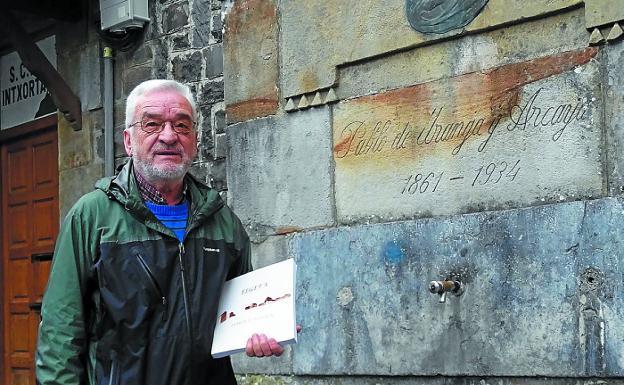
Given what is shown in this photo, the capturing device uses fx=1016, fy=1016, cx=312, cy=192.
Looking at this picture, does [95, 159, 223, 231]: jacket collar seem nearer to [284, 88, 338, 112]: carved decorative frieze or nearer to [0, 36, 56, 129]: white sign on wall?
[284, 88, 338, 112]: carved decorative frieze

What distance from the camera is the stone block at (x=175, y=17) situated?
681cm

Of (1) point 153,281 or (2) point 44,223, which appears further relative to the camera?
(2) point 44,223

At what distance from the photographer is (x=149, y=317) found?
10.2 ft

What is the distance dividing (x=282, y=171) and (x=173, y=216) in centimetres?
258

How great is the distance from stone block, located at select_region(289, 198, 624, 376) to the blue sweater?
74.2 inches

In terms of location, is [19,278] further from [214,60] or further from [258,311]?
[258,311]

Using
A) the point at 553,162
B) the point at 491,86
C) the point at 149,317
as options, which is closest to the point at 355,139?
the point at 491,86

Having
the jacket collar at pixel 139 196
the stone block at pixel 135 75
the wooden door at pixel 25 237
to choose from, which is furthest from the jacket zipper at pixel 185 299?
the wooden door at pixel 25 237

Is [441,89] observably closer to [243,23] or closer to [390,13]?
[390,13]

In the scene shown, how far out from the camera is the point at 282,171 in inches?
230

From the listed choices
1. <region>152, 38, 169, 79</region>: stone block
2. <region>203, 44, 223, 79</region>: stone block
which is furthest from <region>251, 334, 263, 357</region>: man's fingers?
<region>152, 38, 169, 79</region>: stone block

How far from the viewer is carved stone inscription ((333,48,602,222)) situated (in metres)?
4.43

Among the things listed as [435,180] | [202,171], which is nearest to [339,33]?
[435,180]

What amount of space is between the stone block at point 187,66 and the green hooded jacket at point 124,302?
353 cm
